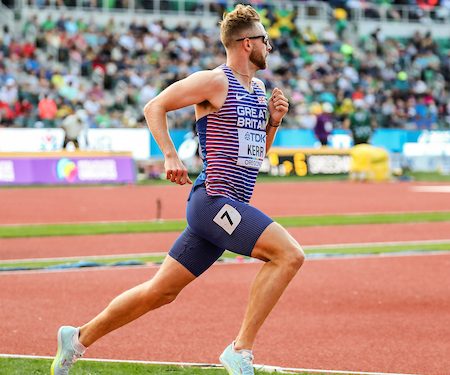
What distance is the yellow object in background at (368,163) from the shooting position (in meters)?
32.1

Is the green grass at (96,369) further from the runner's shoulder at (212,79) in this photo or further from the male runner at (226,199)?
the runner's shoulder at (212,79)

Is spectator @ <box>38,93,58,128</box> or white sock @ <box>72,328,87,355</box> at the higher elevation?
white sock @ <box>72,328,87,355</box>

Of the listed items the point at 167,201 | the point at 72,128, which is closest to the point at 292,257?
the point at 167,201

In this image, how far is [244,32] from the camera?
6332 mm

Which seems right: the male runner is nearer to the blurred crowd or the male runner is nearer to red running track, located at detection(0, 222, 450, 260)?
red running track, located at detection(0, 222, 450, 260)

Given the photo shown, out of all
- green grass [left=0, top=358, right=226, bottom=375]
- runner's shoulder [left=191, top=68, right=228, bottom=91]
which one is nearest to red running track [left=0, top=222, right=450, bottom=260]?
green grass [left=0, top=358, right=226, bottom=375]

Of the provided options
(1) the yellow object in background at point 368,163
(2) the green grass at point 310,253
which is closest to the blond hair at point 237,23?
(2) the green grass at point 310,253

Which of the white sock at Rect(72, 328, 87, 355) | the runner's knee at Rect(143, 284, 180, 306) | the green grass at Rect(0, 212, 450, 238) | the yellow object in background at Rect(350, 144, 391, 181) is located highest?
the runner's knee at Rect(143, 284, 180, 306)

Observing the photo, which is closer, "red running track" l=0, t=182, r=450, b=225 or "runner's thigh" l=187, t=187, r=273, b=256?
"runner's thigh" l=187, t=187, r=273, b=256

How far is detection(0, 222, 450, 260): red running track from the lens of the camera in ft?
48.0

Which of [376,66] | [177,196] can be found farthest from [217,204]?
[376,66]

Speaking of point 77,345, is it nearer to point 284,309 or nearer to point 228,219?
point 228,219

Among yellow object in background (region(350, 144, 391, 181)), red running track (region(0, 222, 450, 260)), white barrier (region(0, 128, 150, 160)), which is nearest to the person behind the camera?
red running track (region(0, 222, 450, 260))

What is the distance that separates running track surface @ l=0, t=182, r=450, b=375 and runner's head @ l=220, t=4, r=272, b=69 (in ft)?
7.35
